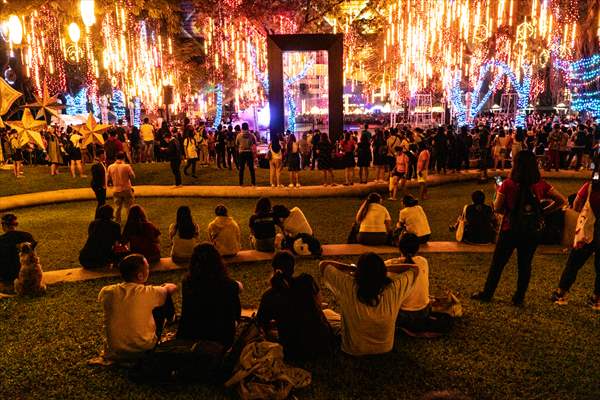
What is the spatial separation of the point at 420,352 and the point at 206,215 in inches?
→ 324

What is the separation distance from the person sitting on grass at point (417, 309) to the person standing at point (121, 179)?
7033mm

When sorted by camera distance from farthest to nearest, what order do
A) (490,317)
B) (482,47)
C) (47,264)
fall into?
(482,47) < (47,264) < (490,317)

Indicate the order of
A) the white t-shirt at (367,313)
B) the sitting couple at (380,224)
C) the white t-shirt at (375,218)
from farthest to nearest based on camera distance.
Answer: the white t-shirt at (375,218) → the sitting couple at (380,224) → the white t-shirt at (367,313)

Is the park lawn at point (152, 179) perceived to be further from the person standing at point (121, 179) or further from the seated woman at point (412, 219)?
the seated woman at point (412, 219)

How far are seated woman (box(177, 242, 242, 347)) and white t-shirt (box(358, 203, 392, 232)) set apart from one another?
4.43m

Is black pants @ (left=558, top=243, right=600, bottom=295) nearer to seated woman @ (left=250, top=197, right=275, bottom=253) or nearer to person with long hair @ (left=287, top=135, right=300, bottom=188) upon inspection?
seated woman @ (left=250, top=197, right=275, bottom=253)

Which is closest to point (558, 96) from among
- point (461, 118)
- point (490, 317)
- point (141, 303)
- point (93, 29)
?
point (461, 118)

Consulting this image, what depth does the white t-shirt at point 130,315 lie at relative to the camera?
4613mm

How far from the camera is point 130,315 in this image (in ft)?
15.2

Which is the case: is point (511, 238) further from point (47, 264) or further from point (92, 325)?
point (47, 264)

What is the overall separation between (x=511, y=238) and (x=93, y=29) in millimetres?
22817

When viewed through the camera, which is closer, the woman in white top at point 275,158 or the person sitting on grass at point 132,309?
the person sitting on grass at point 132,309

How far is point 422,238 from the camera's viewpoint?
28.7 ft

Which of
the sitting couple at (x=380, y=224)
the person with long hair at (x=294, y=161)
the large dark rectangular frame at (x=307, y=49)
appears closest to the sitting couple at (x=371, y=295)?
the sitting couple at (x=380, y=224)
